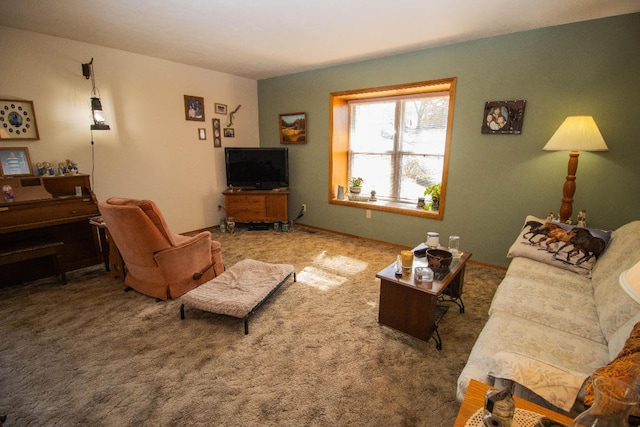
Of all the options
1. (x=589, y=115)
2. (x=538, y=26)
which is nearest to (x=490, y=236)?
(x=589, y=115)

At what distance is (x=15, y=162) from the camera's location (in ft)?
9.78

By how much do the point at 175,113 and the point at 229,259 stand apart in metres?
2.33

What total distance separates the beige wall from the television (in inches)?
11.9

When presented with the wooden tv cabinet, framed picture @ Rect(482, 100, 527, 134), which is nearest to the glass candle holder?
framed picture @ Rect(482, 100, 527, 134)

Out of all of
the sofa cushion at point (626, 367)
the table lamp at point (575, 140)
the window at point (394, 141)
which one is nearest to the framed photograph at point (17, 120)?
the window at point (394, 141)

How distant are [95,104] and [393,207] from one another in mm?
3820

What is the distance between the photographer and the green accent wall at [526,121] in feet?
8.57

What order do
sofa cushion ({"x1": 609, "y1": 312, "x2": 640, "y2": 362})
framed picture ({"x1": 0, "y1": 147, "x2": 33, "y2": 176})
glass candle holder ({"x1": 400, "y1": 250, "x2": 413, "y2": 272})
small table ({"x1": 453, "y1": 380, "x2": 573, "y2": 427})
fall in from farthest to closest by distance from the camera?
framed picture ({"x1": 0, "y1": 147, "x2": 33, "y2": 176}) < glass candle holder ({"x1": 400, "y1": 250, "x2": 413, "y2": 272}) < sofa cushion ({"x1": 609, "y1": 312, "x2": 640, "y2": 362}) < small table ({"x1": 453, "y1": 380, "x2": 573, "y2": 427})

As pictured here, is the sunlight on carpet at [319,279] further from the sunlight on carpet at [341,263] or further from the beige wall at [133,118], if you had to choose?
the beige wall at [133,118]

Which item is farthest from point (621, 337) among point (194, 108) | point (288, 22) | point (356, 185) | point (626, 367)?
point (194, 108)

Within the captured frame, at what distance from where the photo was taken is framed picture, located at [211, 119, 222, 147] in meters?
4.77

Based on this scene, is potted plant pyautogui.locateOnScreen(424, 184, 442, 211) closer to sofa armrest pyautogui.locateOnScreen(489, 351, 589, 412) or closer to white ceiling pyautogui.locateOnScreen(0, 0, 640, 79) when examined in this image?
white ceiling pyautogui.locateOnScreen(0, 0, 640, 79)

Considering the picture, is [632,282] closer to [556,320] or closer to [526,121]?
[556,320]

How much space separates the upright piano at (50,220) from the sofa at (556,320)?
147 inches
